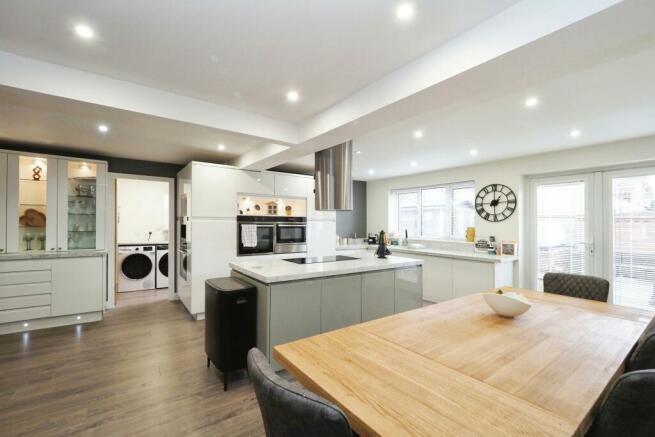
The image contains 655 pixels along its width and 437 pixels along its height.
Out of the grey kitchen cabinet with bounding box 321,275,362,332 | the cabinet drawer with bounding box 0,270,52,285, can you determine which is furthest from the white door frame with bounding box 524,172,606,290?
the cabinet drawer with bounding box 0,270,52,285

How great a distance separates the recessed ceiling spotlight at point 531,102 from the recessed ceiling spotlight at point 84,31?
3.03m

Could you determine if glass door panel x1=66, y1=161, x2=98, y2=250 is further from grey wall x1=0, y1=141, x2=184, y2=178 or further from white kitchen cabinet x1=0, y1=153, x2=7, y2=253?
white kitchen cabinet x1=0, y1=153, x2=7, y2=253

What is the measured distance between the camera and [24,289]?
138 inches

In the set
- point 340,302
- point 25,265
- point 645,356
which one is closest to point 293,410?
point 645,356

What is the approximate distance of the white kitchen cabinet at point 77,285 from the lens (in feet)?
12.0

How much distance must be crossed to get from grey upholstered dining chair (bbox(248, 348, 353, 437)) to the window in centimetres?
499

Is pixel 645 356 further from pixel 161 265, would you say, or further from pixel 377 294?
pixel 161 265

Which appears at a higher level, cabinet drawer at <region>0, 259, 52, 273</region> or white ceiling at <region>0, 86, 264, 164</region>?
white ceiling at <region>0, 86, 264, 164</region>

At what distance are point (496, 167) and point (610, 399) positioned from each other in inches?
174

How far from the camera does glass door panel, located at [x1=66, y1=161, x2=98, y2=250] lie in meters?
3.99

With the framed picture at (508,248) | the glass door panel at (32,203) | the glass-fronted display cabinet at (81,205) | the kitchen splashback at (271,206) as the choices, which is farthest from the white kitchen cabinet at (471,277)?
the glass door panel at (32,203)

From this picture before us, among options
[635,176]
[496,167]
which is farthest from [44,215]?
[635,176]

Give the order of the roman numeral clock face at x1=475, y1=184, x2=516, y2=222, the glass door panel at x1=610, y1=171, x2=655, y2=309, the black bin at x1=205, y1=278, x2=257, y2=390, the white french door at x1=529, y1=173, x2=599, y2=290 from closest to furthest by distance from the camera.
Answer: the black bin at x1=205, y1=278, x2=257, y2=390, the glass door panel at x1=610, y1=171, x2=655, y2=309, the white french door at x1=529, y1=173, x2=599, y2=290, the roman numeral clock face at x1=475, y1=184, x2=516, y2=222

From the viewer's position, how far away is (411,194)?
614cm
